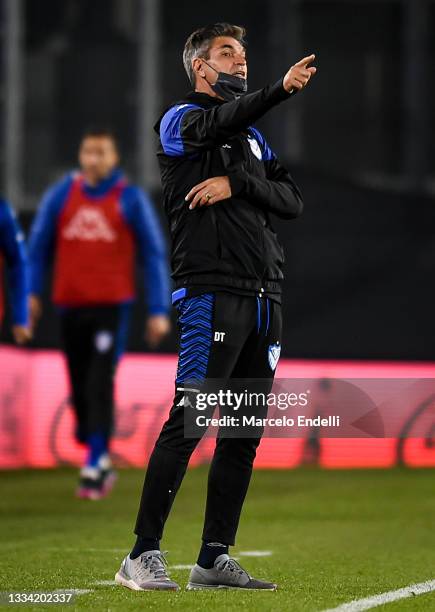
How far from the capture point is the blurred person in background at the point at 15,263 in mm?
8352

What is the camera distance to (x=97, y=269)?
388 inches

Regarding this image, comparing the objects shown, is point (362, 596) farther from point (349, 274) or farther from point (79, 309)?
point (349, 274)

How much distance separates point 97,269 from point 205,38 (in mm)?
4447

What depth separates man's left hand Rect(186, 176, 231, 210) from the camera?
5.32m

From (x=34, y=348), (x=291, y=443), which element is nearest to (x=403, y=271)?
(x=291, y=443)

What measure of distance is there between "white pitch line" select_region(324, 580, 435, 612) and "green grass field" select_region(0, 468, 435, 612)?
0.18 ft

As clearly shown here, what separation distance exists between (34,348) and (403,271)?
2.94m

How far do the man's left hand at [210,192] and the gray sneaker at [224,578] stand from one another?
1.25 meters

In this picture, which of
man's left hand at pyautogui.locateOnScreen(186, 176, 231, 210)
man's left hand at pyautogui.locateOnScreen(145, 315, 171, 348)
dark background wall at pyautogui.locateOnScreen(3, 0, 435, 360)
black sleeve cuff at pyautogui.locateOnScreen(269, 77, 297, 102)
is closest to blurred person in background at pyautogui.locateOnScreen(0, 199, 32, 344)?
man's left hand at pyautogui.locateOnScreen(145, 315, 171, 348)

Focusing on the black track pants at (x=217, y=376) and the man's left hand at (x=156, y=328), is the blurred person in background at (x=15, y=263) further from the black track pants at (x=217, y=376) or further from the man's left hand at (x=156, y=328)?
the black track pants at (x=217, y=376)

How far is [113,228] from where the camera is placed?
392 inches

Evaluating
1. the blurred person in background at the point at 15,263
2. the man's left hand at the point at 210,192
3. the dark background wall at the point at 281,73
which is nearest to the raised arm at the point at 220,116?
the man's left hand at the point at 210,192

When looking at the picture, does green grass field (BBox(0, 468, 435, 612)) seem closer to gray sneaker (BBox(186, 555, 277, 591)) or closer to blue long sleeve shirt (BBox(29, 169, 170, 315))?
gray sneaker (BBox(186, 555, 277, 591))

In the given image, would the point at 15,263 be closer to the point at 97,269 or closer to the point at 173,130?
the point at 97,269
